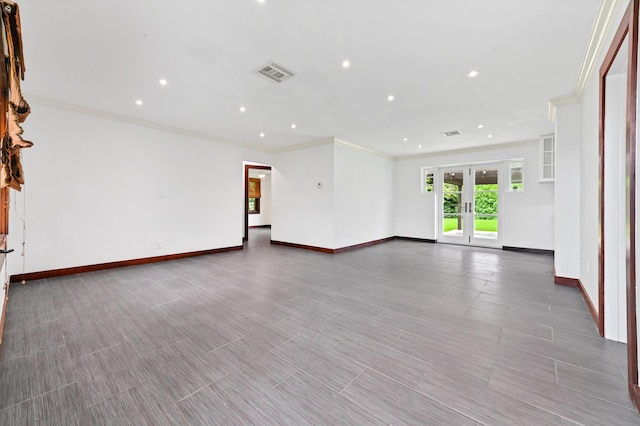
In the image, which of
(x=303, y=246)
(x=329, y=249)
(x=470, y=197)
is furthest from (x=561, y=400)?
(x=470, y=197)

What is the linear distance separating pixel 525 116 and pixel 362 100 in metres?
3.20

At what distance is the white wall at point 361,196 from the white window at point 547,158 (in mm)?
3815

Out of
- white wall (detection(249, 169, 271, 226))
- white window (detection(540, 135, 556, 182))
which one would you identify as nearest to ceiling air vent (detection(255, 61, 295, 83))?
white window (detection(540, 135, 556, 182))

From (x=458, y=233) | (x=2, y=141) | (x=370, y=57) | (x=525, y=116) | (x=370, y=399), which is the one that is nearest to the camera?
(x=370, y=399)

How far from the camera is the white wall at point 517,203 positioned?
6398mm

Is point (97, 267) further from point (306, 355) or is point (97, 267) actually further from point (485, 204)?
point (485, 204)

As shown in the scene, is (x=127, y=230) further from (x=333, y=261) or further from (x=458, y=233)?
(x=458, y=233)

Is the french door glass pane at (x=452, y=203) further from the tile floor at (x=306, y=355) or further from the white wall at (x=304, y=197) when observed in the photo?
the tile floor at (x=306, y=355)

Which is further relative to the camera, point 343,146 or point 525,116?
point 343,146

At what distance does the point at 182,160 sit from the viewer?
18.6 feet

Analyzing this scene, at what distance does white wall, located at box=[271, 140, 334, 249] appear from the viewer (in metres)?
6.49

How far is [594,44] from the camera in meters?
2.62

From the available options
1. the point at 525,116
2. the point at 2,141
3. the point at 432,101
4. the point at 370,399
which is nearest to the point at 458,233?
the point at 525,116

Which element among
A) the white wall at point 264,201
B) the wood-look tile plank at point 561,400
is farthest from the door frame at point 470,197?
the white wall at point 264,201
